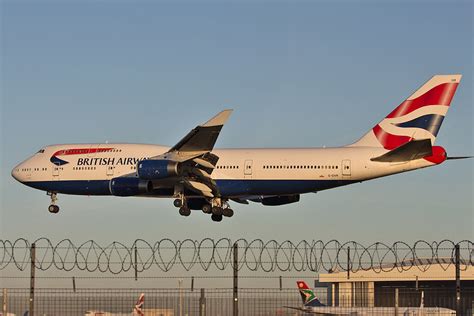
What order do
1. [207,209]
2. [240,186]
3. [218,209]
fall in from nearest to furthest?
[240,186]
[207,209]
[218,209]

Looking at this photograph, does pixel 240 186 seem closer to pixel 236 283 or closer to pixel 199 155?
pixel 199 155

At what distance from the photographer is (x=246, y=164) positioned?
60.6 meters

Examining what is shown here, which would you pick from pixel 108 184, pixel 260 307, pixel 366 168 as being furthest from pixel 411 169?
pixel 260 307

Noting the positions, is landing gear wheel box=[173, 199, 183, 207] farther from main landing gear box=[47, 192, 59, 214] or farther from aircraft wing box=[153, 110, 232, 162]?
main landing gear box=[47, 192, 59, 214]

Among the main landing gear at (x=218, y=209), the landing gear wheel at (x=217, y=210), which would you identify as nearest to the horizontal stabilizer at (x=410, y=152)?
the main landing gear at (x=218, y=209)

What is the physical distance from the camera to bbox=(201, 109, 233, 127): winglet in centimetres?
5557

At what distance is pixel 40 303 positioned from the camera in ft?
111

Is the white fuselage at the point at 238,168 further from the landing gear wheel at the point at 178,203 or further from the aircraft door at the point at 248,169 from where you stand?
the landing gear wheel at the point at 178,203

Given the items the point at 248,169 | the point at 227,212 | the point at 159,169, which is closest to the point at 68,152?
the point at 159,169

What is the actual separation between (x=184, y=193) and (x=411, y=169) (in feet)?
45.9

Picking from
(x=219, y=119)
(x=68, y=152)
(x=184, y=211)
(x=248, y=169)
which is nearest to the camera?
(x=219, y=119)

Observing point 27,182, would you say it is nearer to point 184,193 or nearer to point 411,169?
point 184,193

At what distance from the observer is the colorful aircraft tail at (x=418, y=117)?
194ft

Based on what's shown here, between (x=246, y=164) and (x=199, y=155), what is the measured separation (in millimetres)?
3278
